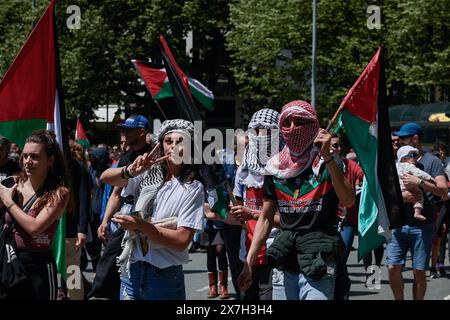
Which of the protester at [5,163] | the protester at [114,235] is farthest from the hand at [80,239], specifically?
the protester at [5,163]

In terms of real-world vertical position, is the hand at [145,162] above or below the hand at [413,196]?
above

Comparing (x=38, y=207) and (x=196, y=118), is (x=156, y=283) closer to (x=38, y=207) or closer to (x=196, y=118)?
(x=38, y=207)

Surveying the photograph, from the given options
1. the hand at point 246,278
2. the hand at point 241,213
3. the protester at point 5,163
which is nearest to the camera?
the hand at point 246,278

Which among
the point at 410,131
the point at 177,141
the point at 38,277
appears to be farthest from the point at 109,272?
the point at 410,131

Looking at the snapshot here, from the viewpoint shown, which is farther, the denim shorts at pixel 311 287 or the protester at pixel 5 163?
the protester at pixel 5 163

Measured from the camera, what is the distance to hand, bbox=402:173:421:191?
9367mm

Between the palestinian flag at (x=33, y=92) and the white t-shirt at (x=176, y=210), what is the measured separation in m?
1.74

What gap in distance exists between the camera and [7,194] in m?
5.97

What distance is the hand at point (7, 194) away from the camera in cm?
591

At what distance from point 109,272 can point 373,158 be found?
2.29m

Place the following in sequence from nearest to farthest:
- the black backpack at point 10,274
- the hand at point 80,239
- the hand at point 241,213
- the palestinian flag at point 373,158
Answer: the black backpack at point 10,274, the hand at point 241,213, the palestinian flag at point 373,158, the hand at point 80,239

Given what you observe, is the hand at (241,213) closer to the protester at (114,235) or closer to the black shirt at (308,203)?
the black shirt at (308,203)

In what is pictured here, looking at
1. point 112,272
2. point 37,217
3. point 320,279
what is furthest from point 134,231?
point 112,272

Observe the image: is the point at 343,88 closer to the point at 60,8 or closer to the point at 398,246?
the point at 60,8
